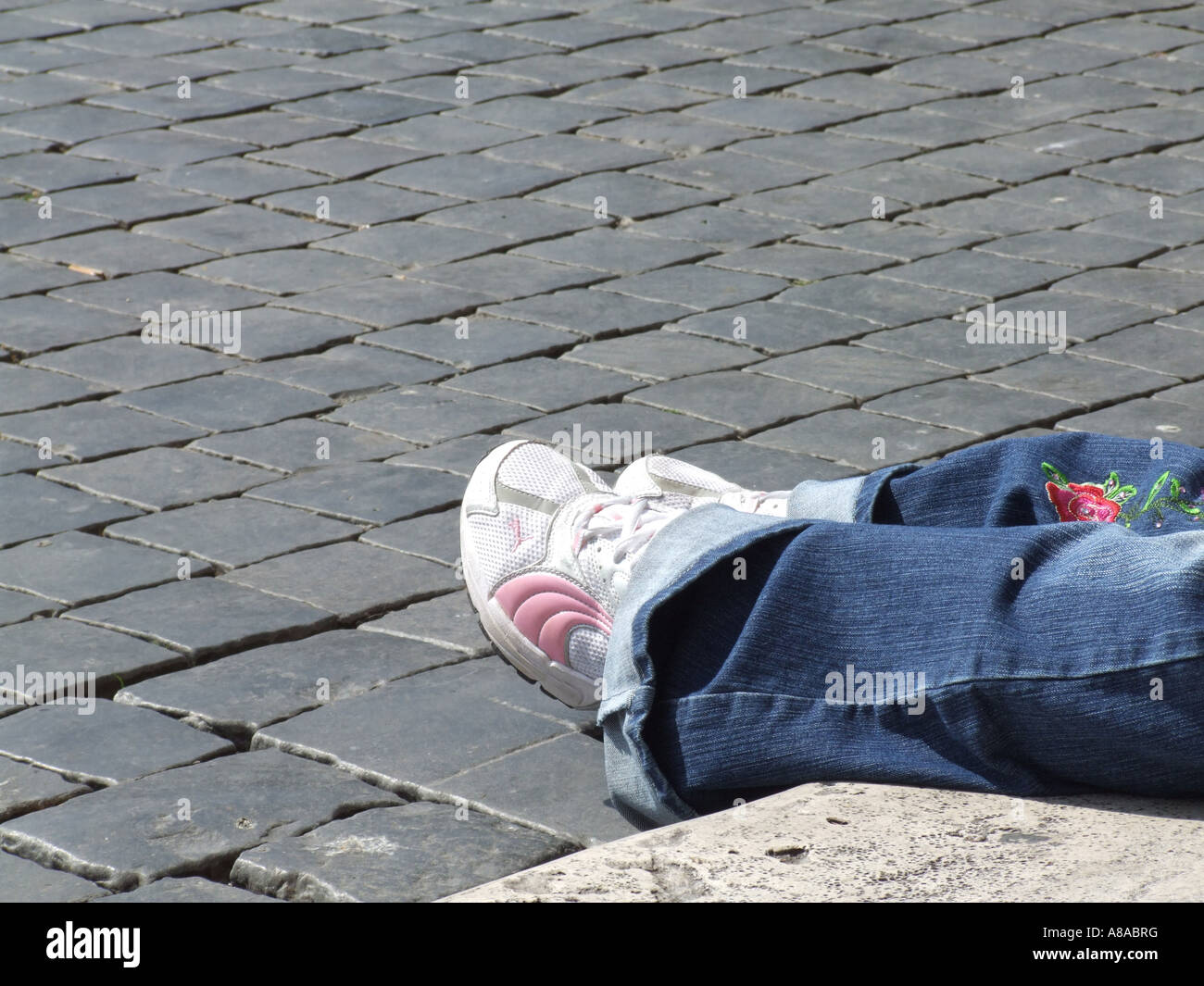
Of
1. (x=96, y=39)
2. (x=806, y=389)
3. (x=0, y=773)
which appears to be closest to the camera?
(x=0, y=773)

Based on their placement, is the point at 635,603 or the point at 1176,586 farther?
the point at 635,603

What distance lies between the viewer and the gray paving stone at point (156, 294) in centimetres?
432

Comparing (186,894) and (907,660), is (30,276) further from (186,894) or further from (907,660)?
(907,660)

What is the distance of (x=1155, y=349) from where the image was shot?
13.3 ft

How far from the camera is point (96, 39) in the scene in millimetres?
6742

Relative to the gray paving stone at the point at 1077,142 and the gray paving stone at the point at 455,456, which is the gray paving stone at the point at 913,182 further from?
the gray paving stone at the point at 455,456

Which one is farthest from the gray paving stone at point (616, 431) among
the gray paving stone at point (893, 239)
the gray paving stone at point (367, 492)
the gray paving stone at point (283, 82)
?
the gray paving stone at point (283, 82)

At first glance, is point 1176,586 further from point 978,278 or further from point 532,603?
point 978,278

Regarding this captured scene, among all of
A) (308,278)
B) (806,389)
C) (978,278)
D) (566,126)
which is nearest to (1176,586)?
(806,389)

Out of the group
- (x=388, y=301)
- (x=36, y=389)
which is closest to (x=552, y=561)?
(x=36, y=389)

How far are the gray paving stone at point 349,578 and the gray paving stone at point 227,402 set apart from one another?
0.68 m

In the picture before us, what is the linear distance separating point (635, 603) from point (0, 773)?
924 mm

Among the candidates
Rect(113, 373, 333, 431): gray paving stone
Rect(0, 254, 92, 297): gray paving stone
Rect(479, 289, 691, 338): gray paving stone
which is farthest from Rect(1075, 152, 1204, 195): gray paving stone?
Rect(0, 254, 92, 297): gray paving stone

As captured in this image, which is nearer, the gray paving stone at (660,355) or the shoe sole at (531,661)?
the shoe sole at (531,661)
